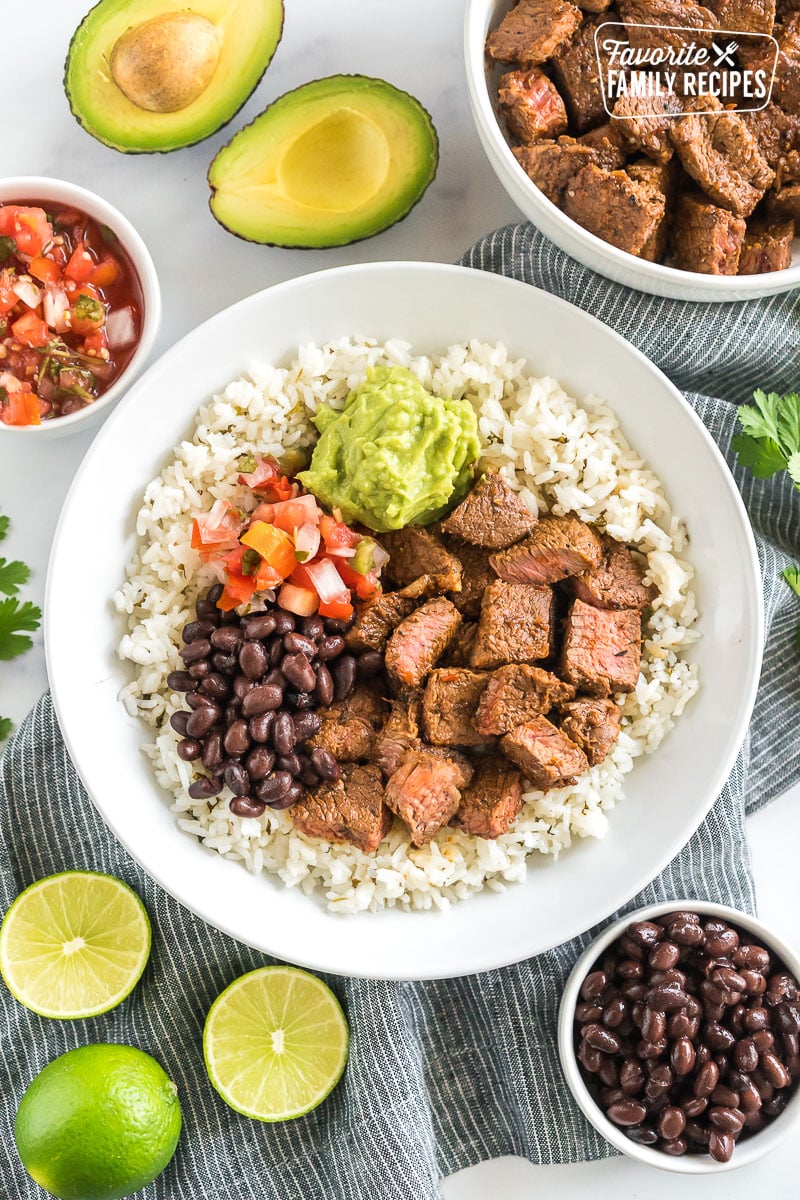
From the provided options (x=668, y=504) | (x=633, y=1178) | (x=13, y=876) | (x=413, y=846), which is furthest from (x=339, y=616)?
(x=633, y=1178)

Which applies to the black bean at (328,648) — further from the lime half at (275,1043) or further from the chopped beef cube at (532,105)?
the chopped beef cube at (532,105)

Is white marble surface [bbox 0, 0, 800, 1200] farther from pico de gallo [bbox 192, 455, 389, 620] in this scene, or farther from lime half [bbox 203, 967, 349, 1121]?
lime half [bbox 203, 967, 349, 1121]

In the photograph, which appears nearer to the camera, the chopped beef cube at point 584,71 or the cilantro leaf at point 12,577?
the chopped beef cube at point 584,71

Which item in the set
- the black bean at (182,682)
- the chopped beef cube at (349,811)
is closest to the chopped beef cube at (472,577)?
the chopped beef cube at (349,811)

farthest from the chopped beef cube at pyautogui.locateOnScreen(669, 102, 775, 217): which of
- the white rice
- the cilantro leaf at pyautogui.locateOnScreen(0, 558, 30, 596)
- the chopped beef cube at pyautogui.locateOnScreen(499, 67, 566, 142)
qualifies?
the cilantro leaf at pyautogui.locateOnScreen(0, 558, 30, 596)

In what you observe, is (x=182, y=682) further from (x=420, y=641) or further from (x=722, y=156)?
(x=722, y=156)
